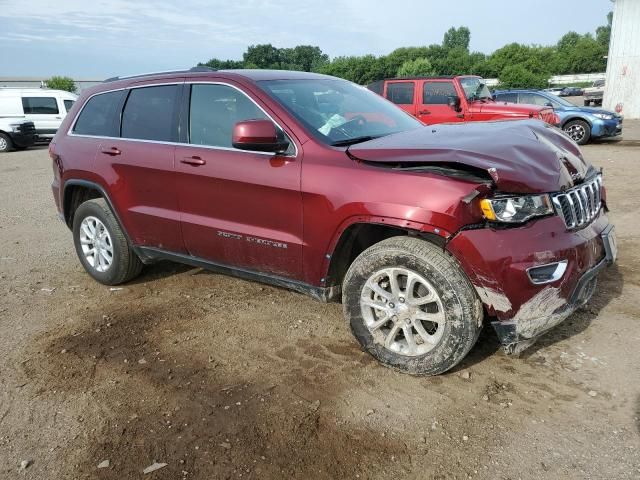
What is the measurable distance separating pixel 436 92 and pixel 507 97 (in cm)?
Result: 403

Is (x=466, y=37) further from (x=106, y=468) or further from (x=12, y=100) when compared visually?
(x=106, y=468)

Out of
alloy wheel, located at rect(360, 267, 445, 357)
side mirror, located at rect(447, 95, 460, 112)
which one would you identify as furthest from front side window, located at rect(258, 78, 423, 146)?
side mirror, located at rect(447, 95, 460, 112)

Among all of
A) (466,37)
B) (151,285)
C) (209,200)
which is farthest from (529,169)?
(466,37)

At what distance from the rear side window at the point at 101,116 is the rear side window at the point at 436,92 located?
847 cm

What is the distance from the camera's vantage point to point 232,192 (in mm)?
3615

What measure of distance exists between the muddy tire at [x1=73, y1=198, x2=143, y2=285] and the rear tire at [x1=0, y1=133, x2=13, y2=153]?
15.6 metres

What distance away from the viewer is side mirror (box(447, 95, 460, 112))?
36.7 ft

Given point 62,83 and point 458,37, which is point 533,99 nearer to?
point 62,83

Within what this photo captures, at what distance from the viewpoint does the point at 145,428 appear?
110 inches

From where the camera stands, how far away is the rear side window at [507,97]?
14376 mm

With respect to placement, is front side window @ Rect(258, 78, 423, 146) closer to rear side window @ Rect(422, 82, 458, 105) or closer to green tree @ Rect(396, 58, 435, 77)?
rear side window @ Rect(422, 82, 458, 105)

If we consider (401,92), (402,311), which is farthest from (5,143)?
(402,311)

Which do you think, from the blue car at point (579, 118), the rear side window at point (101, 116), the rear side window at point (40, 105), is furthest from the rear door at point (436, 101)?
the rear side window at point (40, 105)

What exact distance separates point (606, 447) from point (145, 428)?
226 centimetres
